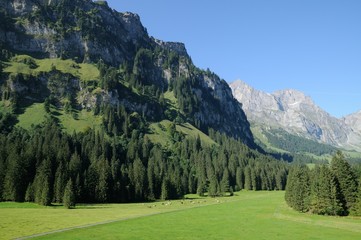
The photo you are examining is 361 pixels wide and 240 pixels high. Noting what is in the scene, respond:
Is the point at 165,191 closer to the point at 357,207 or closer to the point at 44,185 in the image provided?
the point at 44,185

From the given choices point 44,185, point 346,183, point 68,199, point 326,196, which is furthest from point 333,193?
point 44,185

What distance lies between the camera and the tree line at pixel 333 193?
98.6 metres

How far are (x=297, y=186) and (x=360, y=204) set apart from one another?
24.8 metres

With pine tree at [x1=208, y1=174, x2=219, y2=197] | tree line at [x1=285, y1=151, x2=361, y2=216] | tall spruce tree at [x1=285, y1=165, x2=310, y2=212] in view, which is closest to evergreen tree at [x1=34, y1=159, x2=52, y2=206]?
tall spruce tree at [x1=285, y1=165, x2=310, y2=212]

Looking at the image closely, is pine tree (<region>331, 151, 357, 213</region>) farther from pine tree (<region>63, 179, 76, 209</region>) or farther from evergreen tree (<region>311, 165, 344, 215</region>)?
pine tree (<region>63, 179, 76, 209</region>)

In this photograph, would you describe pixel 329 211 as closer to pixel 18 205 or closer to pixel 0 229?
pixel 0 229

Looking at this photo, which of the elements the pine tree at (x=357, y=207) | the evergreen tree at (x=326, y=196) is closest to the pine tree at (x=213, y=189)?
the evergreen tree at (x=326, y=196)

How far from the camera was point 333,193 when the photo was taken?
99.3 metres

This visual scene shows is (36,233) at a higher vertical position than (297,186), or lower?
lower

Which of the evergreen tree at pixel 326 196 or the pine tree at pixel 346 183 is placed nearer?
the evergreen tree at pixel 326 196

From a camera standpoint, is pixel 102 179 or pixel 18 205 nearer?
pixel 18 205

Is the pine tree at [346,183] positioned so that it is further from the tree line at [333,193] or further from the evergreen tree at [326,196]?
the evergreen tree at [326,196]

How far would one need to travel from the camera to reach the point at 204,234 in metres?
59.6

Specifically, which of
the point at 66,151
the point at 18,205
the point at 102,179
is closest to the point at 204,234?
the point at 18,205
